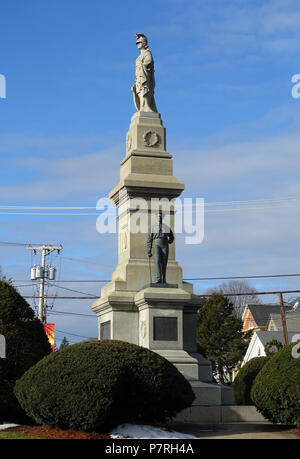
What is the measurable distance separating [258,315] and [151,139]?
55.8 meters

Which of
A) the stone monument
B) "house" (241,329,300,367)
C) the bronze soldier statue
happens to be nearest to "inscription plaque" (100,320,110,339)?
the stone monument

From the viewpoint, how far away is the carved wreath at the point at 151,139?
72.2ft

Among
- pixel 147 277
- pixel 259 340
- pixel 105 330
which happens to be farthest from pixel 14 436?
pixel 259 340

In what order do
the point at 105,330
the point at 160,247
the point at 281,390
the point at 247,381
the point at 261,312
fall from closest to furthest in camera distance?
the point at 281,390 → the point at 160,247 → the point at 105,330 → the point at 247,381 → the point at 261,312

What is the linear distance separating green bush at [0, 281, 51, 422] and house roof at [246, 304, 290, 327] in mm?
58656

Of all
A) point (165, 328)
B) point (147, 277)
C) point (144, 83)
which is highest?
point (144, 83)

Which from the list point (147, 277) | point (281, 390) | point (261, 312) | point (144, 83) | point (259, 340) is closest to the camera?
point (281, 390)

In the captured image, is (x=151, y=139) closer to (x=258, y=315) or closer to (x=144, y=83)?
(x=144, y=83)

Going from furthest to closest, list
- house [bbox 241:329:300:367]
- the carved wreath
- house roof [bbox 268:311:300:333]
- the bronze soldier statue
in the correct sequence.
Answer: house roof [bbox 268:311:300:333]
house [bbox 241:329:300:367]
the carved wreath
the bronze soldier statue

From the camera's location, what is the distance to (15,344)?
16.0 metres

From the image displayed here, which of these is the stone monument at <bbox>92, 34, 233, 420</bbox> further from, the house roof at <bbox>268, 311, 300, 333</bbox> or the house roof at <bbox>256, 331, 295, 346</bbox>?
the house roof at <bbox>268, 311, 300, 333</bbox>

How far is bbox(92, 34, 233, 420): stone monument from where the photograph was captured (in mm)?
18844

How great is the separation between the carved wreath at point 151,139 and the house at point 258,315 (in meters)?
52.2

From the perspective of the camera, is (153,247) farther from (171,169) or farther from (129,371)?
(129,371)
